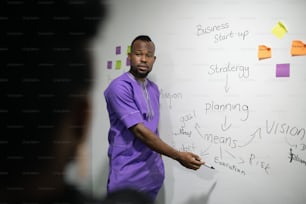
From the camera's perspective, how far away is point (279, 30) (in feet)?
5.55

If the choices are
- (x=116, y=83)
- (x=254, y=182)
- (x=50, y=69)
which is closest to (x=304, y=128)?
(x=254, y=182)

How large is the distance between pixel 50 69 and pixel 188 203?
106cm

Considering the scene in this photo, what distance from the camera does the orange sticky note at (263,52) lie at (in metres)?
1.69

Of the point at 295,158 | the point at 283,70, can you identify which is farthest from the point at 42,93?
the point at 295,158

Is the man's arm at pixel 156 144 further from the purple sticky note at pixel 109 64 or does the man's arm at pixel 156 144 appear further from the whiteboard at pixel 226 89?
the purple sticky note at pixel 109 64

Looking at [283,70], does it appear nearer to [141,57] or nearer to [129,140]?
[141,57]

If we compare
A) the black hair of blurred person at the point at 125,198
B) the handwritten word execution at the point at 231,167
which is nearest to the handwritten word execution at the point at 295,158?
the handwritten word execution at the point at 231,167

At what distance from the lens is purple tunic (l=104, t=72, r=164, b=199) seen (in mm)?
1383

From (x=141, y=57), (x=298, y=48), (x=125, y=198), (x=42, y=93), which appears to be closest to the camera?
(x=125, y=198)

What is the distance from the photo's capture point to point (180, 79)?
1.75 m

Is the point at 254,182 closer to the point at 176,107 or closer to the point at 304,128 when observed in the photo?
the point at 304,128

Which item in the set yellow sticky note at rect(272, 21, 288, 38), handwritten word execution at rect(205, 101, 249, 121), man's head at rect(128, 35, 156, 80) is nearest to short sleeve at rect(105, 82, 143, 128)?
man's head at rect(128, 35, 156, 80)

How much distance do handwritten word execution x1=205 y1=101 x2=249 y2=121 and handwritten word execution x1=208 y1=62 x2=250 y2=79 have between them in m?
0.16

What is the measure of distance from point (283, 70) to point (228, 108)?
14.2 inches
